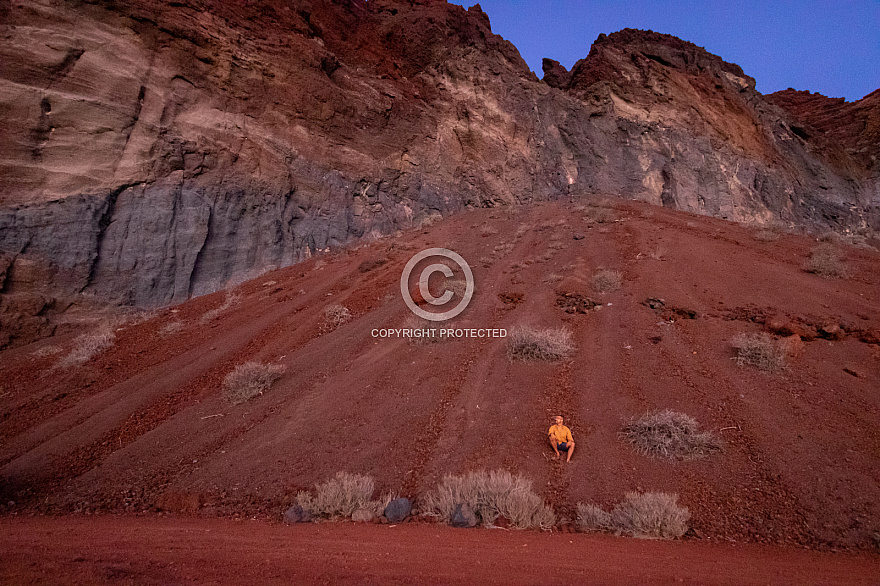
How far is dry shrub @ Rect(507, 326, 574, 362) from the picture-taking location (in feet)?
23.8

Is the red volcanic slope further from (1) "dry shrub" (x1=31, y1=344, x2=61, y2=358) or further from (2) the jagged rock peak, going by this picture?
(2) the jagged rock peak

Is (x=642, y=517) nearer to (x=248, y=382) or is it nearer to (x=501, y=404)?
(x=501, y=404)

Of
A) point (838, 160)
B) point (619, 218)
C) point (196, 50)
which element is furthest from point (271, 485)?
point (838, 160)

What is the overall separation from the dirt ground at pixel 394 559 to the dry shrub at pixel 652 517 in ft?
0.44

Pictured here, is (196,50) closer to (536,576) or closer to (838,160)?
(536,576)

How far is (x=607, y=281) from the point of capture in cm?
988

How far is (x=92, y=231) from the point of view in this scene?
39.5 ft

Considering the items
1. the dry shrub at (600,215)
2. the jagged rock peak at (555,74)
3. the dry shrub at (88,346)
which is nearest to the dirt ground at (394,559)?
the dry shrub at (88,346)

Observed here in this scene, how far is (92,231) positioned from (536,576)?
1436 centimetres

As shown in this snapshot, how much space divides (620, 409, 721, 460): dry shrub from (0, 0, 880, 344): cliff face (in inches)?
529


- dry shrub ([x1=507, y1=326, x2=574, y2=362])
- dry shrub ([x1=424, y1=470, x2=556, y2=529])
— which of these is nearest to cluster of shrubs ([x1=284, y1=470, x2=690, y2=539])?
dry shrub ([x1=424, y1=470, x2=556, y2=529])

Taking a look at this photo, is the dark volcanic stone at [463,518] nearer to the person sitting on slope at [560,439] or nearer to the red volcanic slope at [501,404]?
the red volcanic slope at [501,404]

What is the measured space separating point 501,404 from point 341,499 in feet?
8.92

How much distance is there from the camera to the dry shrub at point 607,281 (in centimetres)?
975
